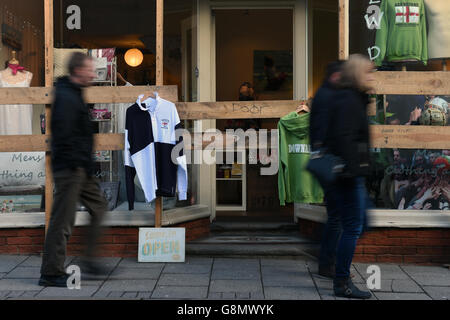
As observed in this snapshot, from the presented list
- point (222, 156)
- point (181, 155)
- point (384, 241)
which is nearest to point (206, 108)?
point (181, 155)

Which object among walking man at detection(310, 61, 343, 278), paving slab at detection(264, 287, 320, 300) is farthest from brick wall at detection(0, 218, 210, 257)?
walking man at detection(310, 61, 343, 278)

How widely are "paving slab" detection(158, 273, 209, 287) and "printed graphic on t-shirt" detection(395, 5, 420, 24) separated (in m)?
3.37

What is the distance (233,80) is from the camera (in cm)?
921

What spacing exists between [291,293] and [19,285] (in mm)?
2302

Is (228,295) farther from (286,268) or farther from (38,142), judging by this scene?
(38,142)

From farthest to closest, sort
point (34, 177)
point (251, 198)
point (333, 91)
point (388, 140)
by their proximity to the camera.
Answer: point (251, 198) < point (34, 177) < point (388, 140) < point (333, 91)

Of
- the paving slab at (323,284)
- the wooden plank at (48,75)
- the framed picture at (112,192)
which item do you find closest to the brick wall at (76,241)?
the wooden plank at (48,75)

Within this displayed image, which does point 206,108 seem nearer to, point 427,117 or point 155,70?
point 155,70

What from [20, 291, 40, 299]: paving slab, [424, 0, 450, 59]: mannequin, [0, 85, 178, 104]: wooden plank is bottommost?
[20, 291, 40, 299]: paving slab

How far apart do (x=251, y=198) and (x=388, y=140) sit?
285cm

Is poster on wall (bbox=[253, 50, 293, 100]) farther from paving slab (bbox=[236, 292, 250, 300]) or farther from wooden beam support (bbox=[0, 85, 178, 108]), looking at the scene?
A: paving slab (bbox=[236, 292, 250, 300])

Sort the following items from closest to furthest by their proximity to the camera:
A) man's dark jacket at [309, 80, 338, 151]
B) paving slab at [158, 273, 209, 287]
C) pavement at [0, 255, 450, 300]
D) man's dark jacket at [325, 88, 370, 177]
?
man's dark jacket at [325, 88, 370, 177], man's dark jacket at [309, 80, 338, 151], pavement at [0, 255, 450, 300], paving slab at [158, 273, 209, 287]

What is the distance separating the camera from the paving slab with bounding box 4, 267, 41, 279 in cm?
540

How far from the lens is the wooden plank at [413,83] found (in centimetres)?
590
